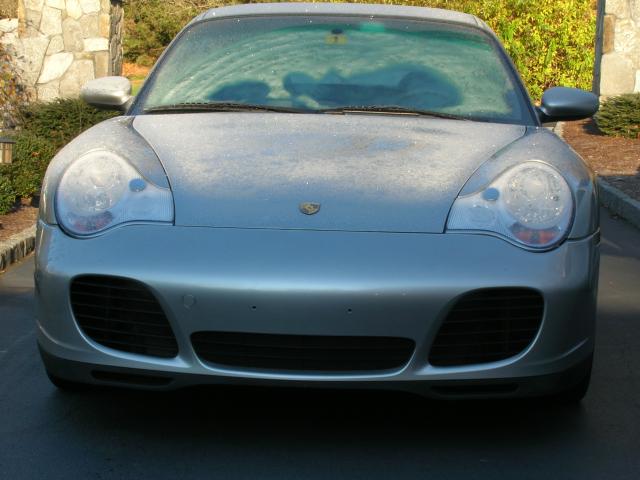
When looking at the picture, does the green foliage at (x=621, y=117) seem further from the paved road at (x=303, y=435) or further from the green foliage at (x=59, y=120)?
the paved road at (x=303, y=435)

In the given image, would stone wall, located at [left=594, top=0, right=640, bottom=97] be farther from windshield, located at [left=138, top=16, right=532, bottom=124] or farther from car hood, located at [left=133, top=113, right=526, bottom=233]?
car hood, located at [left=133, top=113, right=526, bottom=233]

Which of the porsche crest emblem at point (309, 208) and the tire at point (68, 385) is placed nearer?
the porsche crest emblem at point (309, 208)

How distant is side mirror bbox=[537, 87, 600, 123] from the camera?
4.81m

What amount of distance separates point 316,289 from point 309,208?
36 cm

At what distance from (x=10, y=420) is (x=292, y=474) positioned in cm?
113

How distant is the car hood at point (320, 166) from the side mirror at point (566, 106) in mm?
484

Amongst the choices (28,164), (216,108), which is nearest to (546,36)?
(28,164)

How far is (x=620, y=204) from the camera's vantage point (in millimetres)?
9914

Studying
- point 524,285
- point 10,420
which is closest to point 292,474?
point 524,285

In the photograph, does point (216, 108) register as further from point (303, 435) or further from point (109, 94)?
point (303, 435)

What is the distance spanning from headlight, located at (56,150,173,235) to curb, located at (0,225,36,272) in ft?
10.4

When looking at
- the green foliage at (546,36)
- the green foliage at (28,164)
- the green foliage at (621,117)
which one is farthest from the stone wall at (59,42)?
the green foliage at (546,36)

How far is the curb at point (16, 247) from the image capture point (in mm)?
7062

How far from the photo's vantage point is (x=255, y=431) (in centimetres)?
380
